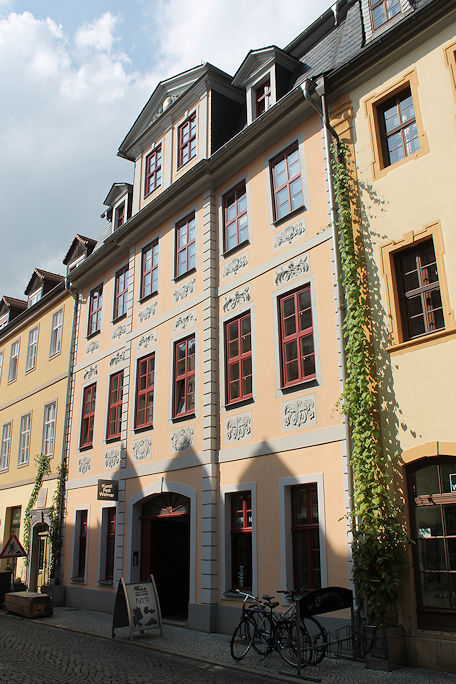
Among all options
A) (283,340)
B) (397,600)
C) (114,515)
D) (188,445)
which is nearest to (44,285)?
(114,515)

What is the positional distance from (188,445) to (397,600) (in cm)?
635

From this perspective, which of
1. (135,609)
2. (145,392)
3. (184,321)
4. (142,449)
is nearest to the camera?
(135,609)

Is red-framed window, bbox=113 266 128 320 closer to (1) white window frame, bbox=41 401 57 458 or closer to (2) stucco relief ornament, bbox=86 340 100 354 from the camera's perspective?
(2) stucco relief ornament, bbox=86 340 100 354

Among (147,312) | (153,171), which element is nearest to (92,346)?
(147,312)

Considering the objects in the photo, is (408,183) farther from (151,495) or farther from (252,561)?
(151,495)

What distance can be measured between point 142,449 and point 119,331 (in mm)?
4329

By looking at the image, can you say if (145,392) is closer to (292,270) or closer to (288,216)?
(292,270)

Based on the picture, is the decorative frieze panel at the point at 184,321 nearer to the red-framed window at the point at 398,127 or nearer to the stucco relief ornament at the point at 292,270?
the stucco relief ornament at the point at 292,270

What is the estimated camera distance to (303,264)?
41.2 ft

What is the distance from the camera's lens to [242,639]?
10.2 metres

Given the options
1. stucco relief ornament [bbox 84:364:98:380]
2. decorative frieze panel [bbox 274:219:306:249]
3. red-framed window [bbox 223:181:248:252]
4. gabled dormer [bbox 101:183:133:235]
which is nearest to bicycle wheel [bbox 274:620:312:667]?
decorative frieze panel [bbox 274:219:306:249]

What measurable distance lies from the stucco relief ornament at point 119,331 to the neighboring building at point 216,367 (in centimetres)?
7

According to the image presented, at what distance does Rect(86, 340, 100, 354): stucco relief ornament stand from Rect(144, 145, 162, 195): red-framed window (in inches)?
201

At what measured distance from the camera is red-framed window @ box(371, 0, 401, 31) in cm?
1224
